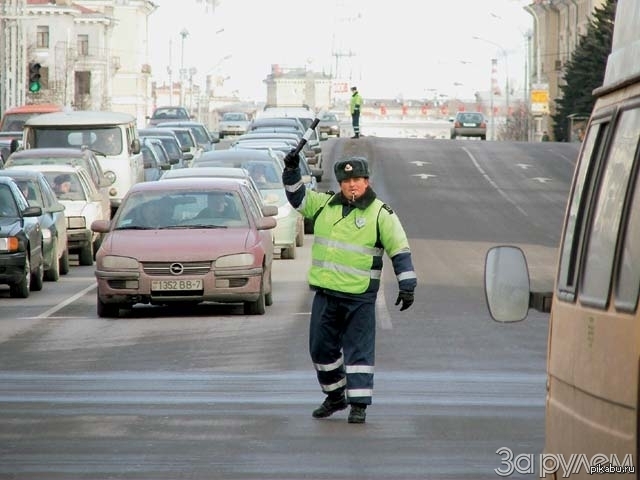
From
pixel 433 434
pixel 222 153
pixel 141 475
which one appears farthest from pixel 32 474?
pixel 222 153

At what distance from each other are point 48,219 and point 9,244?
2.71 metres

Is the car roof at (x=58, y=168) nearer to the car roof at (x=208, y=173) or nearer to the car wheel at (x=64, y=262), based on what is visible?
the car wheel at (x=64, y=262)

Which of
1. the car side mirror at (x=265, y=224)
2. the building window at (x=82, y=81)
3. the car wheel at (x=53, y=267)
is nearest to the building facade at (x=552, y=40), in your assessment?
the building window at (x=82, y=81)

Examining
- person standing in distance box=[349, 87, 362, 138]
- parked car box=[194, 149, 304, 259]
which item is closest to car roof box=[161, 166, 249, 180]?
parked car box=[194, 149, 304, 259]

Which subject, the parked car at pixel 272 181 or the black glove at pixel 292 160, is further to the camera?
the parked car at pixel 272 181

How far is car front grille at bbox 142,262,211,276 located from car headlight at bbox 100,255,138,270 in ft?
0.39

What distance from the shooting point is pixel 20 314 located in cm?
2008

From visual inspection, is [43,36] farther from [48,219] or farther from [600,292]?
[600,292]

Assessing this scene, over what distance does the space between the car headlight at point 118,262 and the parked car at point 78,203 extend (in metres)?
8.92

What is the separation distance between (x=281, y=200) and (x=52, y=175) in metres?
3.95

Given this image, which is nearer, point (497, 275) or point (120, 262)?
point (497, 275)

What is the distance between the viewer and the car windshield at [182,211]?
785 inches

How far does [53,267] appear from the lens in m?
24.7

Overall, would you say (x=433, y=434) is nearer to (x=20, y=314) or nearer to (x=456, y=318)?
(x=456, y=318)
